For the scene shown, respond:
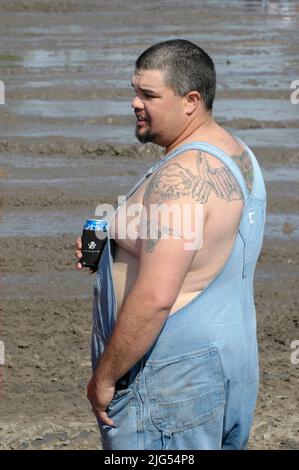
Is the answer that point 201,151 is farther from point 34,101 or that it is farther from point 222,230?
point 34,101

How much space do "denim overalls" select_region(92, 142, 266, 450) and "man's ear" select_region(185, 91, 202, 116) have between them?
0.13 meters

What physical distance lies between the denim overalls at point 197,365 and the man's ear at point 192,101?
0.44 feet

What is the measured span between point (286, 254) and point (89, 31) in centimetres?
1183

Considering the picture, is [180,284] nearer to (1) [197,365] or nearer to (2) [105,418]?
(1) [197,365]

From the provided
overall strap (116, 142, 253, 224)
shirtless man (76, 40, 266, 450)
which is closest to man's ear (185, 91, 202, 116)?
shirtless man (76, 40, 266, 450)

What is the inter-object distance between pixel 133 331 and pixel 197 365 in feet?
0.88

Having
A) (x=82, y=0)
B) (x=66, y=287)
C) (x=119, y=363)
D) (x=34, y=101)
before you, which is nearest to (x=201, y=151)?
(x=119, y=363)

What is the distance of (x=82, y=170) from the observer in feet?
36.3

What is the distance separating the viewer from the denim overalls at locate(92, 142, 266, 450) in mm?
3717
